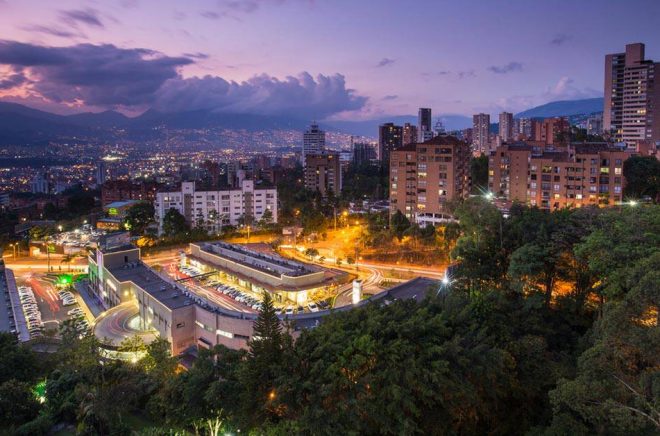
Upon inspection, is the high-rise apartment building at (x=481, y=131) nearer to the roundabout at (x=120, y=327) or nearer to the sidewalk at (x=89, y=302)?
the sidewalk at (x=89, y=302)

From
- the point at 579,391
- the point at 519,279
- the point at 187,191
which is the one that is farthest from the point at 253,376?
the point at 187,191

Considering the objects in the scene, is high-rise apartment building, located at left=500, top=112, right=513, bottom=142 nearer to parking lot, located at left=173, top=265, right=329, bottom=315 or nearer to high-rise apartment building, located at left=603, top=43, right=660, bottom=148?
high-rise apartment building, located at left=603, top=43, right=660, bottom=148

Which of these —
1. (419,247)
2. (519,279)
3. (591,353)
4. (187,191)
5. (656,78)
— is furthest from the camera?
(656,78)

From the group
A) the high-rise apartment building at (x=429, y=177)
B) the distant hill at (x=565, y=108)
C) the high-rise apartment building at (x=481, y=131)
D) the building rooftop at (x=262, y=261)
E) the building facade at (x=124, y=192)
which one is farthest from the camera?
the distant hill at (x=565, y=108)

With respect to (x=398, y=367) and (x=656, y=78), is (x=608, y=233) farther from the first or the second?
(x=656, y=78)

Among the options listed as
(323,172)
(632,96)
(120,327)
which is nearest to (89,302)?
(120,327)

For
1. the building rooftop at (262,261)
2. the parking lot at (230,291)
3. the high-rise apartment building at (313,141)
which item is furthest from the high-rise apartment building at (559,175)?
the high-rise apartment building at (313,141)
